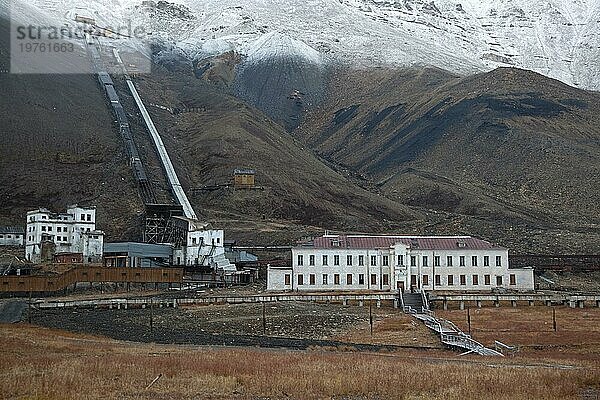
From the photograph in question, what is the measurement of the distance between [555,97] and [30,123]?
9865 centimetres

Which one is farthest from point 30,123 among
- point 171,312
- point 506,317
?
point 506,317

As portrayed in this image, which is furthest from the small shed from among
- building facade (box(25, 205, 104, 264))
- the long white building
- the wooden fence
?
the long white building

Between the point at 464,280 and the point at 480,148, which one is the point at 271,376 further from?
the point at 480,148

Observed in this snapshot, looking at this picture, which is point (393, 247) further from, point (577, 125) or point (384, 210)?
point (577, 125)

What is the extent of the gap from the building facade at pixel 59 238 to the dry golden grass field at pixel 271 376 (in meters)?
41.5

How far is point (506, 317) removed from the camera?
1737 inches

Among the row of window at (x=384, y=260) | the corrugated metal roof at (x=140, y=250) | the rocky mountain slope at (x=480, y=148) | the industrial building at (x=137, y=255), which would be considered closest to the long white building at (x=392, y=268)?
the row of window at (x=384, y=260)

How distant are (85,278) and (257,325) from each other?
69.2 ft

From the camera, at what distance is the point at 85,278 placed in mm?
56500

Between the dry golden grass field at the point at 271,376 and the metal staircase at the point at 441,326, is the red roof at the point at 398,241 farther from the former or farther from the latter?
the dry golden grass field at the point at 271,376

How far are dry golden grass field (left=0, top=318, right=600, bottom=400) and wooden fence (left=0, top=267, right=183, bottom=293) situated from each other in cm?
2579

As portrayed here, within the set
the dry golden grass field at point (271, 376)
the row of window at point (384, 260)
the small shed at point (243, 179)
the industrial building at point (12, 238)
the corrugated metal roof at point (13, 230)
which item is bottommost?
the dry golden grass field at point (271, 376)

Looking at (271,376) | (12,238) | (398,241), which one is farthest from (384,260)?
(12,238)

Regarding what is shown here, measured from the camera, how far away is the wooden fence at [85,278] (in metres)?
51.9
